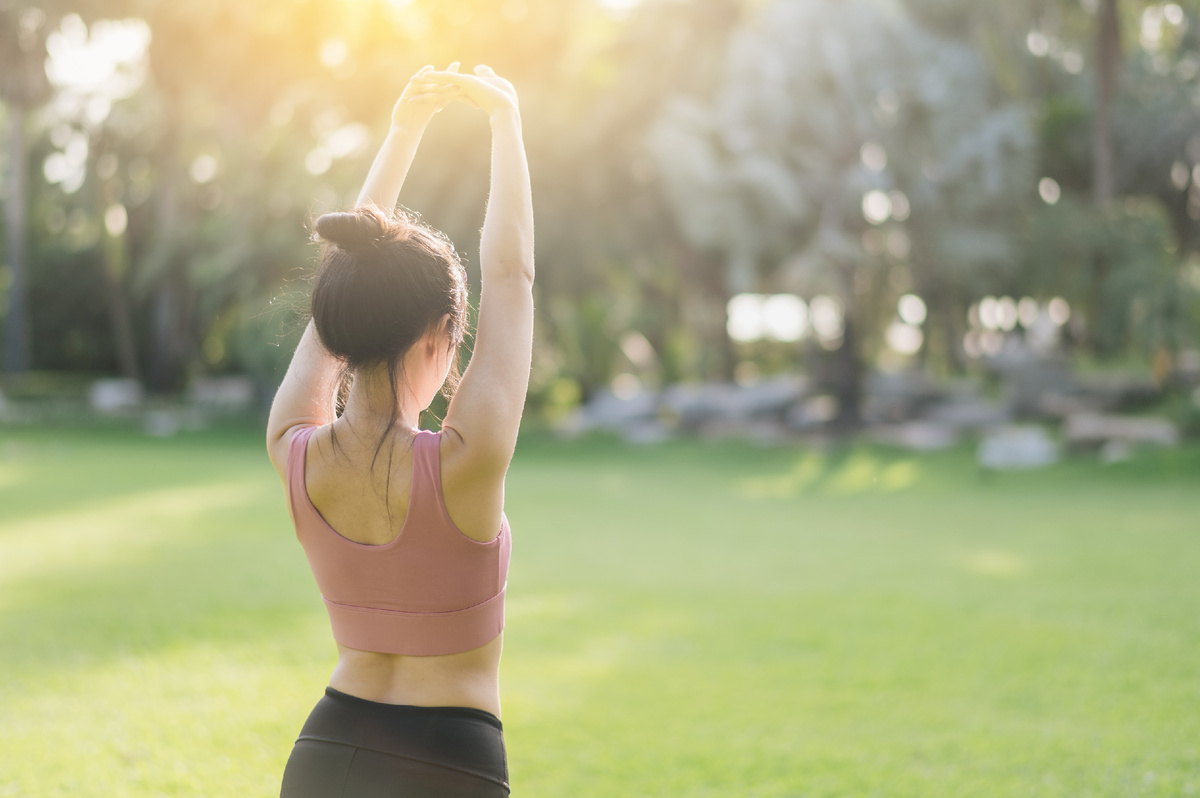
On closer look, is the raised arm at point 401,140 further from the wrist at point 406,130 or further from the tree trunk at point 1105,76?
the tree trunk at point 1105,76

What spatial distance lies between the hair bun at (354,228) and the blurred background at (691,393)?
474 millimetres

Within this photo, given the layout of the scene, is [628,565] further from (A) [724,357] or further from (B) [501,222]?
(A) [724,357]

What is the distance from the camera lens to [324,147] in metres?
26.3

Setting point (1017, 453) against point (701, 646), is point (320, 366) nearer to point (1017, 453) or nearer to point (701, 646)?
point (701, 646)

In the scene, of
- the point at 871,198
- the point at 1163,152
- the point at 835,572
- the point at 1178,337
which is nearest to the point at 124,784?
the point at 835,572

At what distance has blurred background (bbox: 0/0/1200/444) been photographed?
1870 centimetres

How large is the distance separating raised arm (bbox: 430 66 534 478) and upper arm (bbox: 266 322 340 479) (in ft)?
1.23

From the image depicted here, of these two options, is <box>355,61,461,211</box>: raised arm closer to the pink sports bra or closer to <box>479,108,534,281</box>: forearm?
<box>479,108,534,281</box>: forearm

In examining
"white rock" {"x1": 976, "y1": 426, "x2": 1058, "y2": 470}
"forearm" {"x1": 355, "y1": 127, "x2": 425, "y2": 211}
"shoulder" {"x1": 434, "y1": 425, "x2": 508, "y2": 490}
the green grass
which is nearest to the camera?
"shoulder" {"x1": 434, "y1": 425, "x2": 508, "y2": 490}

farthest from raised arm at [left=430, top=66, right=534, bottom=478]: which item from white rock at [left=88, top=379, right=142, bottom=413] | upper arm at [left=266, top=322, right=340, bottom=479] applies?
white rock at [left=88, top=379, right=142, bottom=413]

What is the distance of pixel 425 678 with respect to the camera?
162cm

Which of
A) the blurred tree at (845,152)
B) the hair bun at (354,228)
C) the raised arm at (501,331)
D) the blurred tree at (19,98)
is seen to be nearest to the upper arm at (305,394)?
the hair bun at (354,228)

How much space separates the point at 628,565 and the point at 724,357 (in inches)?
701

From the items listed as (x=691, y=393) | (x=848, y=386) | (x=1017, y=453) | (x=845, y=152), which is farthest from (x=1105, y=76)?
(x=691, y=393)
